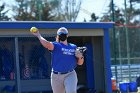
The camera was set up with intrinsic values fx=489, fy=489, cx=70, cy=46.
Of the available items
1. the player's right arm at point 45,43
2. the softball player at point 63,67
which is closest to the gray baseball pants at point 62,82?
the softball player at point 63,67

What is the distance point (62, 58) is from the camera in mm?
9383

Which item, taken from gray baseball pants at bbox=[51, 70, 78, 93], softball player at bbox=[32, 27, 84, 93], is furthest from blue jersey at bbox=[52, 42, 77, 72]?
gray baseball pants at bbox=[51, 70, 78, 93]

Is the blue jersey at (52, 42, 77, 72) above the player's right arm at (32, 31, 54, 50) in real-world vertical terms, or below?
below

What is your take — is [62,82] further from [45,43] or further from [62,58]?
[45,43]

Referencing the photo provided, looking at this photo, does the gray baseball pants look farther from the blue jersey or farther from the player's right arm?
the player's right arm

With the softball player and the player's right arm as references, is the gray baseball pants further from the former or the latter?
the player's right arm

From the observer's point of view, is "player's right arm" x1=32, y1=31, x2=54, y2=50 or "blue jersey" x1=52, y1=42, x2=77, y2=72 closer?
"player's right arm" x1=32, y1=31, x2=54, y2=50

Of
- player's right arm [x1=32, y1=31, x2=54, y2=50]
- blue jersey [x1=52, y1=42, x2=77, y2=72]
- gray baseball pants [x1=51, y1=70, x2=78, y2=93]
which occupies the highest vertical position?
player's right arm [x1=32, y1=31, x2=54, y2=50]

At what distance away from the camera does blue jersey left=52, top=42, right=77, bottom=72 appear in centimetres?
938

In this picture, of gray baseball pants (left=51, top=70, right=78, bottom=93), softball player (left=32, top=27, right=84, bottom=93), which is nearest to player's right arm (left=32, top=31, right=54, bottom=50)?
softball player (left=32, top=27, right=84, bottom=93)

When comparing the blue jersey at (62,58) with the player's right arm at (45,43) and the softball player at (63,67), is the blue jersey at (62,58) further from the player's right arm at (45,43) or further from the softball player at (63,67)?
the player's right arm at (45,43)

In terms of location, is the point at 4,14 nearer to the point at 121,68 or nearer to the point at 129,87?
the point at 121,68

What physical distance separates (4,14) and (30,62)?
28704mm

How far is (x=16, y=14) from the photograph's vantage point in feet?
142
